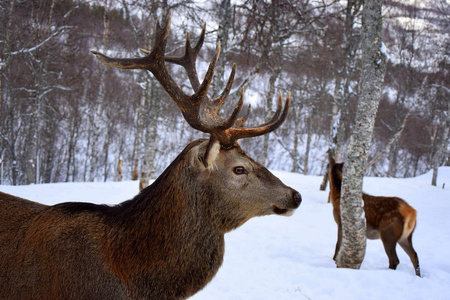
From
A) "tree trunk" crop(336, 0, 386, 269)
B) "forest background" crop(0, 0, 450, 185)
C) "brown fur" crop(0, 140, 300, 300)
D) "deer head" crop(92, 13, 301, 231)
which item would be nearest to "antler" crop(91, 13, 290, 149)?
"deer head" crop(92, 13, 301, 231)

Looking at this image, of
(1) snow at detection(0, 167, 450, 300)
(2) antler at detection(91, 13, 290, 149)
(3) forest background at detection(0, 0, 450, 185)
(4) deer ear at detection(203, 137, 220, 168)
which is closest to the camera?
(4) deer ear at detection(203, 137, 220, 168)

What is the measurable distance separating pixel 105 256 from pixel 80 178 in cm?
2622

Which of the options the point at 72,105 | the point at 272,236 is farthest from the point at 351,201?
the point at 72,105

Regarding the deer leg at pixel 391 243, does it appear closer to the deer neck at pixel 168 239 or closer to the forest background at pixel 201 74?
the forest background at pixel 201 74

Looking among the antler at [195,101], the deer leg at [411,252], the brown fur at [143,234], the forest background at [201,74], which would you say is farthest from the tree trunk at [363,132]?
the brown fur at [143,234]

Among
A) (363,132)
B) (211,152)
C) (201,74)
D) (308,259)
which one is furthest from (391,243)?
(201,74)

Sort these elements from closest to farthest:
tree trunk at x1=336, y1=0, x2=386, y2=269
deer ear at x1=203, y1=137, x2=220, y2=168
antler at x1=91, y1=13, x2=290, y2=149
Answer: deer ear at x1=203, y1=137, x2=220, y2=168 < antler at x1=91, y1=13, x2=290, y2=149 < tree trunk at x1=336, y1=0, x2=386, y2=269

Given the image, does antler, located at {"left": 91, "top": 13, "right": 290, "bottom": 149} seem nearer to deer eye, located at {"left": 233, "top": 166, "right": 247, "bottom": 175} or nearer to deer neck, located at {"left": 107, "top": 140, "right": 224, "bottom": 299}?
deer eye, located at {"left": 233, "top": 166, "right": 247, "bottom": 175}

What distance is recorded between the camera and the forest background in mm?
9828

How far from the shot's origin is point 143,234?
7.39 ft

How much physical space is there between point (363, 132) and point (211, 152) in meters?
3.31

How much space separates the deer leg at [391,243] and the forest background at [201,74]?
1.88m

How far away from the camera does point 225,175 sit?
8.25ft

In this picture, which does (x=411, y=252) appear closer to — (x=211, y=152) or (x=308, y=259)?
(x=308, y=259)
